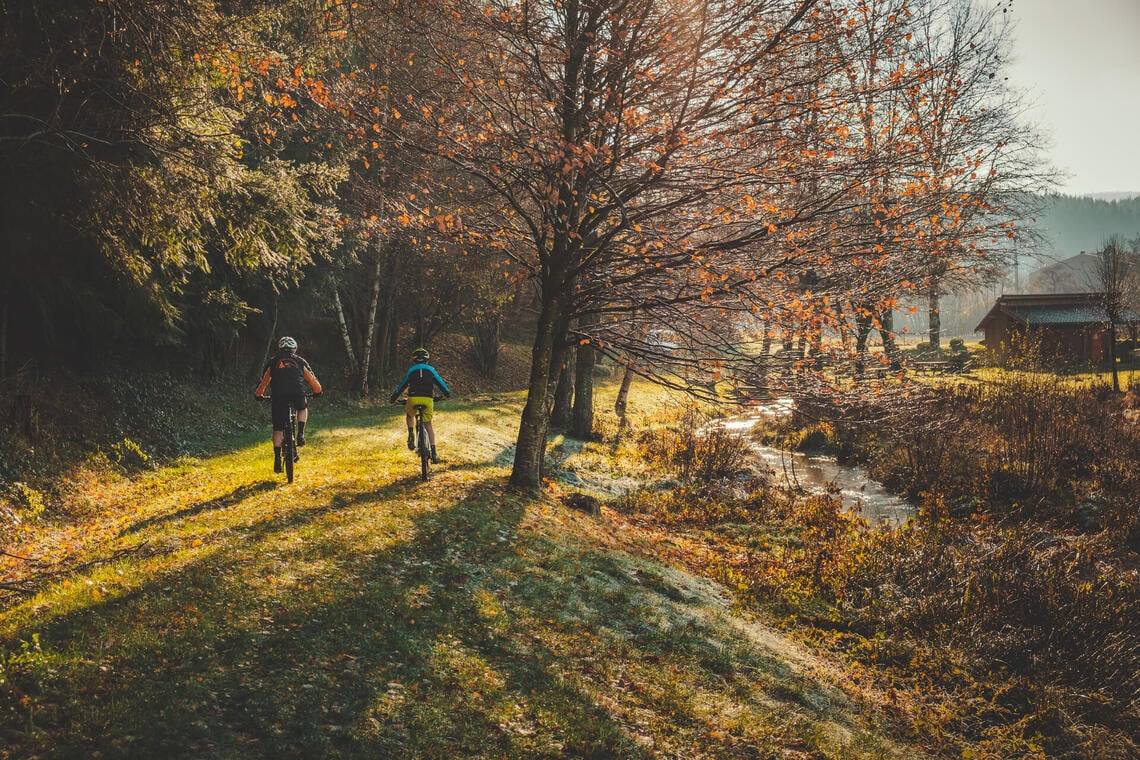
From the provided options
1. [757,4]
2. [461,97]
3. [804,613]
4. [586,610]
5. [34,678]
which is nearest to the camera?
[34,678]

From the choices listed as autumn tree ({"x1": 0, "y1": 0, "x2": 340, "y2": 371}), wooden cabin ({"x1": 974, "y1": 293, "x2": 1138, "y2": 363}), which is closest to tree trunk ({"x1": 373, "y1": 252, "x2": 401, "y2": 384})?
autumn tree ({"x1": 0, "y1": 0, "x2": 340, "y2": 371})

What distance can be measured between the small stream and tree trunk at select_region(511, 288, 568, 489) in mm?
4061

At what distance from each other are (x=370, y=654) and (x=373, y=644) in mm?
194

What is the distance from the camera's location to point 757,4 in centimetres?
899

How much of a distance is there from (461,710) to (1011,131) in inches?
1416

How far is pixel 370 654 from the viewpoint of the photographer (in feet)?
19.7

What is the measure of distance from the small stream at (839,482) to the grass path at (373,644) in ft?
14.2

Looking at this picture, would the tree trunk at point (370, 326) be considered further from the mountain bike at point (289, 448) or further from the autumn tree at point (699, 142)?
the mountain bike at point (289, 448)

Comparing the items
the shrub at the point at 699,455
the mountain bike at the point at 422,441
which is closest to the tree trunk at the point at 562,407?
the shrub at the point at 699,455

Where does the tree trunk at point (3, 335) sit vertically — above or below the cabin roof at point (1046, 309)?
below

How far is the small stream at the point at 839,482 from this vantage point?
15.1 metres

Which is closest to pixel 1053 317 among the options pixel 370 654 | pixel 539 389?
pixel 539 389

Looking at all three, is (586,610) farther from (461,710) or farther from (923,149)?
(923,149)

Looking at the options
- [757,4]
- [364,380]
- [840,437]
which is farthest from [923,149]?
[364,380]
